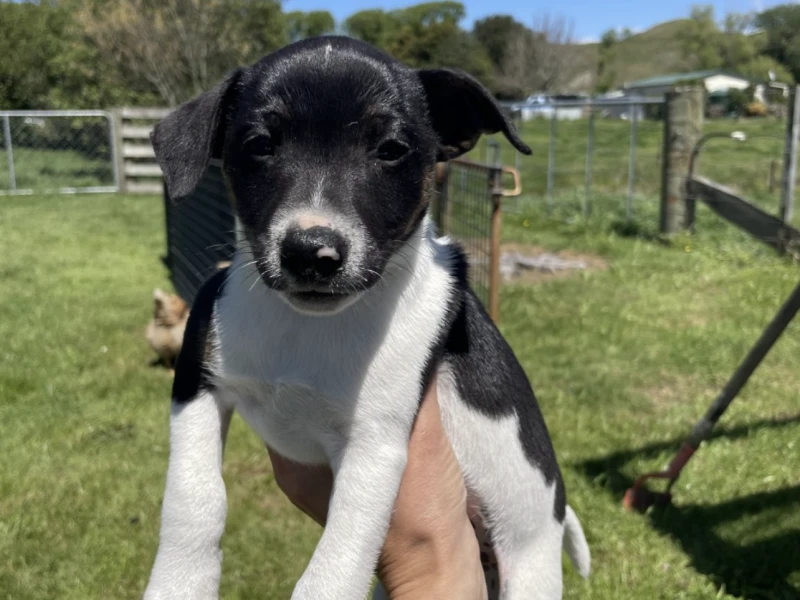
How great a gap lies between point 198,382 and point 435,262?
0.81 meters

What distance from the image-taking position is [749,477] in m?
4.63

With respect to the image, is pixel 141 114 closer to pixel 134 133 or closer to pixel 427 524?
pixel 134 133

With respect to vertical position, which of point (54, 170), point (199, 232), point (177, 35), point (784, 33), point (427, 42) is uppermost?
point (427, 42)

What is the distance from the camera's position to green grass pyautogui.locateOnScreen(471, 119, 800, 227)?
13297 millimetres

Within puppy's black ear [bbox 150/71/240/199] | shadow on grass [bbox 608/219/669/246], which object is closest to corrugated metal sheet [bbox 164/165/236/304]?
puppy's black ear [bbox 150/71/240/199]

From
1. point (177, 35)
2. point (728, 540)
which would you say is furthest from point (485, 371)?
point (177, 35)

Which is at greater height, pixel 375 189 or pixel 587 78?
pixel 587 78

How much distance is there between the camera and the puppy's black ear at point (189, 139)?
1.99 m

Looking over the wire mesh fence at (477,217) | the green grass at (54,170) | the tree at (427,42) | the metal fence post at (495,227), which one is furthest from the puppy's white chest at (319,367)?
the tree at (427,42)

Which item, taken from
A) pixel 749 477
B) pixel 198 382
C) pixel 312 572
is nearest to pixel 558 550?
pixel 312 572

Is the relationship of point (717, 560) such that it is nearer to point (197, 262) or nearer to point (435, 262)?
point (435, 262)

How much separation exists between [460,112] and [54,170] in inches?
776

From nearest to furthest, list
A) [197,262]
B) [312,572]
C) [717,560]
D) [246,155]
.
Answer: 1. [312,572]
2. [246,155]
3. [717,560]
4. [197,262]

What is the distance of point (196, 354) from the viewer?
2.08 metres
